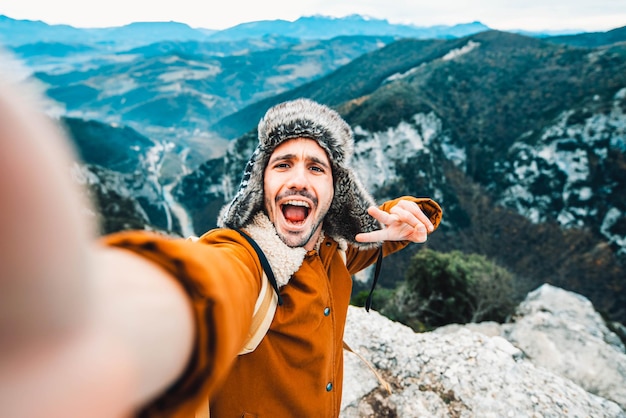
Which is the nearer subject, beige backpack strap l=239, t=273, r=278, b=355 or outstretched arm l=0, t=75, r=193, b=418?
outstretched arm l=0, t=75, r=193, b=418

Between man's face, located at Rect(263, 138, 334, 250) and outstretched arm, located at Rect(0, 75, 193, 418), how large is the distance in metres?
1.24

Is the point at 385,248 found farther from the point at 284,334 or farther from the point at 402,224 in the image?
the point at 284,334

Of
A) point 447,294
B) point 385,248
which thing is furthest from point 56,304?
point 447,294

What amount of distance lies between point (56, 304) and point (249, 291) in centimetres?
73

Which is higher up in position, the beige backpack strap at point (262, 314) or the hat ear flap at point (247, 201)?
the hat ear flap at point (247, 201)

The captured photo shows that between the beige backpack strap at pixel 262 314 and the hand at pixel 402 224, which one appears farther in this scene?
the hand at pixel 402 224

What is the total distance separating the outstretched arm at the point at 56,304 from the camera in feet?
1.29

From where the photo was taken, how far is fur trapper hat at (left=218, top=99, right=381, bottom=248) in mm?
1976

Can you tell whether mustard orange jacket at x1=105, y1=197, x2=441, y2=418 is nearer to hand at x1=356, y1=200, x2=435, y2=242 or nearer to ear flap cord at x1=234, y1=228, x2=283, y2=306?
ear flap cord at x1=234, y1=228, x2=283, y2=306

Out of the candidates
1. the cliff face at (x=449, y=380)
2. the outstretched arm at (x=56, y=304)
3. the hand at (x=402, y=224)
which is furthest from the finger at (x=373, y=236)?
the cliff face at (x=449, y=380)

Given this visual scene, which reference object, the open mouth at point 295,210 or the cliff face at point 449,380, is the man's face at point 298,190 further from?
the cliff face at point 449,380

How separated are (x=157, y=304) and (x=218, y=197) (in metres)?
69.4

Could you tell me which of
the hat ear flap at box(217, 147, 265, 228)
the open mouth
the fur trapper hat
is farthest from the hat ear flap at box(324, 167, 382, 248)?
the hat ear flap at box(217, 147, 265, 228)

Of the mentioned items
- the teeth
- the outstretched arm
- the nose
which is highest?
the outstretched arm
